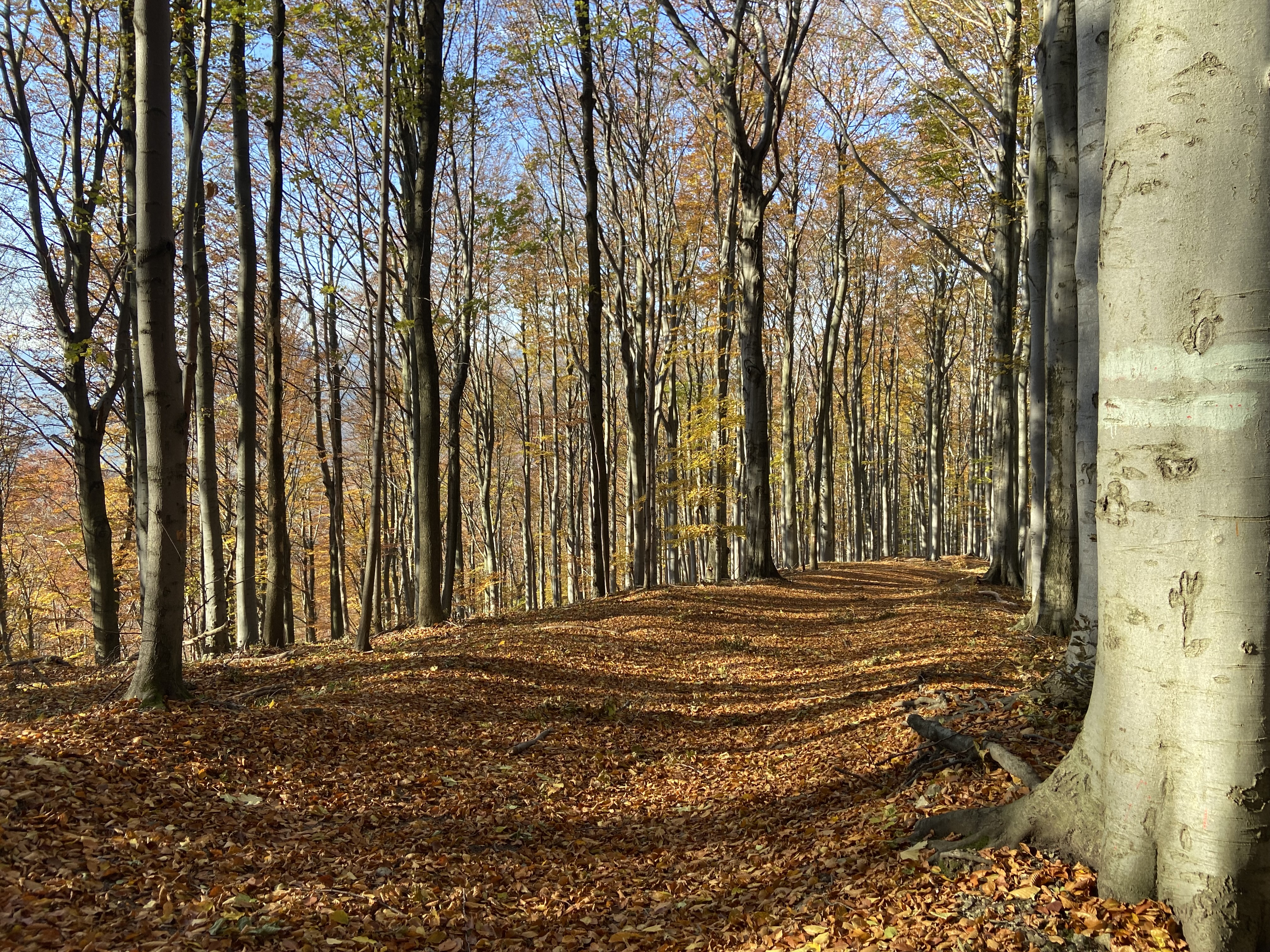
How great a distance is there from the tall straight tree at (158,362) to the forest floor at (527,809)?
0.43 metres

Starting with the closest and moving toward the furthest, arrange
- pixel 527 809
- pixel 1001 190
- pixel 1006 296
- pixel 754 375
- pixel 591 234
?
pixel 527 809
pixel 1001 190
pixel 1006 296
pixel 591 234
pixel 754 375

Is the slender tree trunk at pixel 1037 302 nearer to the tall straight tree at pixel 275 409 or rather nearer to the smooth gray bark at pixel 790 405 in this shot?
the tall straight tree at pixel 275 409

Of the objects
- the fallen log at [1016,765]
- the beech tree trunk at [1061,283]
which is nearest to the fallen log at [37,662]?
the fallen log at [1016,765]

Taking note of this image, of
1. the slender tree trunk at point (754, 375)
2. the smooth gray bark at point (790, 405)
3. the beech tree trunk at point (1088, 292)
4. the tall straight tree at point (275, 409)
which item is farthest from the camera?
the smooth gray bark at point (790, 405)

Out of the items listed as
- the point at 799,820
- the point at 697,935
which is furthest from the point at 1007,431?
the point at 697,935

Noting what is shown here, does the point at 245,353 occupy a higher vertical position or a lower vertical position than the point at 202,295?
lower

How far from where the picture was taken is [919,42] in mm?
13070

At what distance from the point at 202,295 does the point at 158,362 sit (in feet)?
21.4

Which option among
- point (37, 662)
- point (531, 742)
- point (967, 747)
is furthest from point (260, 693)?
point (967, 747)

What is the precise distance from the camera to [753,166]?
1427cm

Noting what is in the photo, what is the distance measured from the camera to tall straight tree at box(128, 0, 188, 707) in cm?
545

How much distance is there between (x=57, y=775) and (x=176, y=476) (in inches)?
91.0

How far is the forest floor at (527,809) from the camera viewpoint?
2.94 m

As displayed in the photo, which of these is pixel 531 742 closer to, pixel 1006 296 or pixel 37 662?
pixel 37 662
